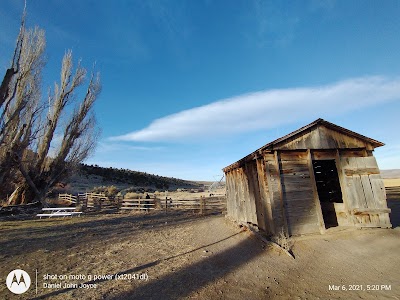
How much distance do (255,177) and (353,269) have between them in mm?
4835

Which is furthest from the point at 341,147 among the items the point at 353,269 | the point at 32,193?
the point at 32,193

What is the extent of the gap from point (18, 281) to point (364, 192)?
11.4 metres

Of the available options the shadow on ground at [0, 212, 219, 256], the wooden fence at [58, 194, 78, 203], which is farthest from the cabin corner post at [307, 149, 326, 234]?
the wooden fence at [58, 194, 78, 203]

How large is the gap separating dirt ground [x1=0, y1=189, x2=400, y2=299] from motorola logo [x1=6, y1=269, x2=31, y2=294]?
0.39 feet

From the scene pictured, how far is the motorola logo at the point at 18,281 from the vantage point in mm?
5344

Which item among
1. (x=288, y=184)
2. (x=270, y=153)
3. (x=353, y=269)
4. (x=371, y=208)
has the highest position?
(x=270, y=153)

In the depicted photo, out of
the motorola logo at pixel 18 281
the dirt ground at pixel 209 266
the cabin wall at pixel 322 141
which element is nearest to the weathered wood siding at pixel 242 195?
the dirt ground at pixel 209 266

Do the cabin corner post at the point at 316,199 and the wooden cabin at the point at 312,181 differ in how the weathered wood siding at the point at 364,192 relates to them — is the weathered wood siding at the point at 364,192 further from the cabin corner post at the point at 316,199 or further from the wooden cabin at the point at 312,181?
the cabin corner post at the point at 316,199

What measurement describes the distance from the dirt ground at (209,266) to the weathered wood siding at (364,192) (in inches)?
18.5

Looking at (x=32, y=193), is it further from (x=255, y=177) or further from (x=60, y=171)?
(x=255, y=177)

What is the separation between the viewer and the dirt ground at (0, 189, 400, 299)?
507 centimetres

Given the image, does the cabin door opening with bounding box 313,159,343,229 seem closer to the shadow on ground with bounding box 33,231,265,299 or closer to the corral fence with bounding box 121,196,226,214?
the shadow on ground with bounding box 33,231,265,299

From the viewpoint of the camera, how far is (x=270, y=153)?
891cm

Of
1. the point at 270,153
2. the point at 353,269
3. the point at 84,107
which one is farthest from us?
the point at 84,107
